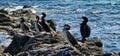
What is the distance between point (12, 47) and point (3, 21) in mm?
13195

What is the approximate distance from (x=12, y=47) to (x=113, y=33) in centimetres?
1538

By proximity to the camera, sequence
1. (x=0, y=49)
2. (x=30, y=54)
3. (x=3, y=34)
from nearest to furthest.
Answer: (x=30, y=54), (x=0, y=49), (x=3, y=34)

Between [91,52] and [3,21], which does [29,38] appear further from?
[3,21]

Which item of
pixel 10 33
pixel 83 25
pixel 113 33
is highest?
pixel 83 25

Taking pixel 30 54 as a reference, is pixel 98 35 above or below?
below

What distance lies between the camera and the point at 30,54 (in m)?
17.8

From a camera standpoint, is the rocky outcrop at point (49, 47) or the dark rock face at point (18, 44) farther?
the dark rock face at point (18, 44)

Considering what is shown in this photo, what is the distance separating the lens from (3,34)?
28703mm

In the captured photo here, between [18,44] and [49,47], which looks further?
[18,44]

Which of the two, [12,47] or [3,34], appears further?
[3,34]

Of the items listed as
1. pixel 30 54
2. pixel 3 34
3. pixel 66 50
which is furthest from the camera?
pixel 3 34

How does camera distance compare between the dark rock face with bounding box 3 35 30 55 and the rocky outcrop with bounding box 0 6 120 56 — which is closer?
the rocky outcrop with bounding box 0 6 120 56

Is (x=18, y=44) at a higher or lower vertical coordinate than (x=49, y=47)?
lower

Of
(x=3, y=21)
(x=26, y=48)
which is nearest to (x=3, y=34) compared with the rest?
(x=3, y=21)
